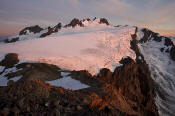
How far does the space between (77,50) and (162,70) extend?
186 feet

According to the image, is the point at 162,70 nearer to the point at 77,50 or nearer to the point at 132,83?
the point at 132,83

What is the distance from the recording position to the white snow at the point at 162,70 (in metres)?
60.4

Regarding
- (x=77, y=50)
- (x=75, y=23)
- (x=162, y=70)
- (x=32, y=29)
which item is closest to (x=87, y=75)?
(x=77, y=50)

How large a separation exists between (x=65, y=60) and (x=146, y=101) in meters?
27.8

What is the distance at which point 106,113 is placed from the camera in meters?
8.52

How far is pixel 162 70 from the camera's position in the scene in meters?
Result: 86.6

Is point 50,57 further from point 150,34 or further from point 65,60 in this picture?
point 150,34

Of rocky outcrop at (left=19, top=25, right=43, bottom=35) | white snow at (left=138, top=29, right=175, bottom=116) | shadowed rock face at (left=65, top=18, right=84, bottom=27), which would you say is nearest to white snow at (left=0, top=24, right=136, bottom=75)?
shadowed rock face at (left=65, top=18, right=84, bottom=27)

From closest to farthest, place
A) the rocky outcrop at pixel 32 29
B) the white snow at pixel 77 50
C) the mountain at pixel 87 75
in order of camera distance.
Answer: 1. the mountain at pixel 87 75
2. the white snow at pixel 77 50
3. the rocky outcrop at pixel 32 29

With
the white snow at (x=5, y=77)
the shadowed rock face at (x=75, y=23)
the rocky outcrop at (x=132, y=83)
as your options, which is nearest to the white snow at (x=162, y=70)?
the rocky outcrop at (x=132, y=83)

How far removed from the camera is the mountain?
8984 mm

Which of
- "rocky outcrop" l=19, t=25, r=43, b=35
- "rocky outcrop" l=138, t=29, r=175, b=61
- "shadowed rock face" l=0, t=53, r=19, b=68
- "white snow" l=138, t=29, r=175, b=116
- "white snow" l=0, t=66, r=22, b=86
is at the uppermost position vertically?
"rocky outcrop" l=19, t=25, r=43, b=35

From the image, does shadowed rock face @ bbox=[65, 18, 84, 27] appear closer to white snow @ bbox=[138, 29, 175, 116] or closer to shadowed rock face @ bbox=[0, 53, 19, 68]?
white snow @ bbox=[138, 29, 175, 116]

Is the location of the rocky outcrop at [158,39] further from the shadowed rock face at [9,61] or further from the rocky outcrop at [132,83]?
the shadowed rock face at [9,61]
